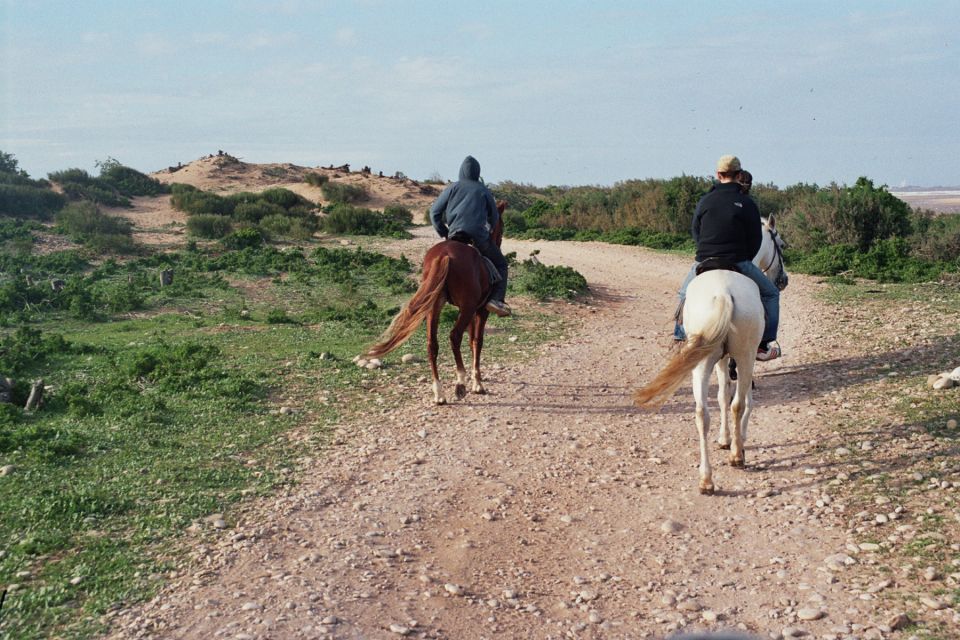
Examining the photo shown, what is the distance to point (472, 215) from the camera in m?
9.02

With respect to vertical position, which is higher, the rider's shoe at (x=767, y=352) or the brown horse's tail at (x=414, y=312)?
the brown horse's tail at (x=414, y=312)

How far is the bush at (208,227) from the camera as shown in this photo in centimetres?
2497

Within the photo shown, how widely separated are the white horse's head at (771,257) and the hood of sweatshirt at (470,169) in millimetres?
3170

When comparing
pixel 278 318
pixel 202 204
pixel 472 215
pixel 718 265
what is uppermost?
pixel 202 204

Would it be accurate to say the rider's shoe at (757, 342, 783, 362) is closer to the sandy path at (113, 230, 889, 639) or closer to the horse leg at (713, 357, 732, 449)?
the horse leg at (713, 357, 732, 449)

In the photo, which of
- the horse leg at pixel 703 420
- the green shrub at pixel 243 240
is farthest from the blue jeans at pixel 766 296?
the green shrub at pixel 243 240

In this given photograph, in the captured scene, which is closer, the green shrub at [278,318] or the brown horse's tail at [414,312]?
the brown horse's tail at [414,312]

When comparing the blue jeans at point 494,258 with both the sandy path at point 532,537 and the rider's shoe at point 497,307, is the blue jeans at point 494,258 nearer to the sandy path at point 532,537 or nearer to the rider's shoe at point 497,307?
the rider's shoe at point 497,307

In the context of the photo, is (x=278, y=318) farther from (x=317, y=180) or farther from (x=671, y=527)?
(x=317, y=180)

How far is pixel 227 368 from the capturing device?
9992 mm

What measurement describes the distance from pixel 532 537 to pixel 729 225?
3.03m

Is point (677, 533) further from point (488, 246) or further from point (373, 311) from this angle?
point (373, 311)

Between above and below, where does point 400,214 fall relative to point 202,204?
below

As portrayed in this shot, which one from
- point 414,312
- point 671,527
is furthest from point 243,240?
point 671,527
